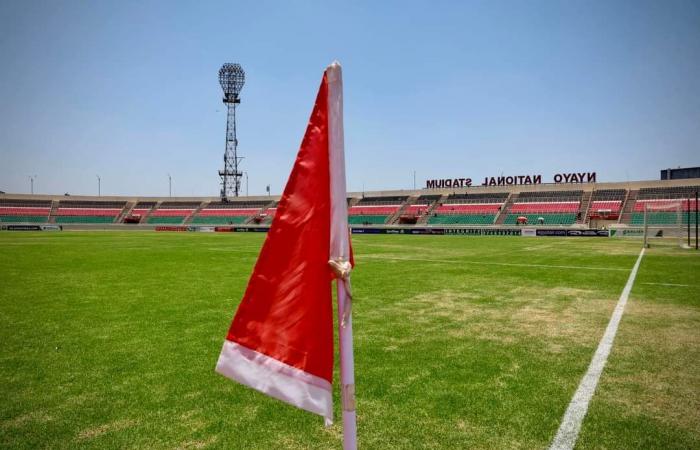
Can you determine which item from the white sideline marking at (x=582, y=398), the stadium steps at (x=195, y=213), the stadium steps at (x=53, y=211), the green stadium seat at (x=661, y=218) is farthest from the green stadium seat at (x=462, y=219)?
the stadium steps at (x=53, y=211)

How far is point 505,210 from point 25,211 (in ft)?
280

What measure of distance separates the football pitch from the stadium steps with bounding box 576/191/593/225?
5035 centimetres

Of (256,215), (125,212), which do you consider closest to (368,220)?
(256,215)

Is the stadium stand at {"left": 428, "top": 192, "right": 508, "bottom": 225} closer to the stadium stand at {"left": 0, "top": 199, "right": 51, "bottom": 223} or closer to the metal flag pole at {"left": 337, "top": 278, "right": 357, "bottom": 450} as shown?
the metal flag pole at {"left": 337, "top": 278, "right": 357, "bottom": 450}

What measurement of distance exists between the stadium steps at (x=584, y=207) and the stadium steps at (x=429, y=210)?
20174 mm

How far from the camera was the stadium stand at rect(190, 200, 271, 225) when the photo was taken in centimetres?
8062

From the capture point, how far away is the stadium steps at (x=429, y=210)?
65500 mm

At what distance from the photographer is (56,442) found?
10.7 feet

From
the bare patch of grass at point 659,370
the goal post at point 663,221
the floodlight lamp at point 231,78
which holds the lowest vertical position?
the bare patch of grass at point 659,370

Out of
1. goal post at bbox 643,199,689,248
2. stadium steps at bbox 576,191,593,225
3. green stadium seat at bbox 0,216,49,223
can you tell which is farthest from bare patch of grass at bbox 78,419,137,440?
green stadium seat at bbox 0,216,49,223

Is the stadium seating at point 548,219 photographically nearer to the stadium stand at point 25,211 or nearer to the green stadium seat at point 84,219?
the green stadium seat at point 84,219

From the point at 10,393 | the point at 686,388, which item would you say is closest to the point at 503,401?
the point at 686,388

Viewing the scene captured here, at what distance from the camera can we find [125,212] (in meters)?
85.4

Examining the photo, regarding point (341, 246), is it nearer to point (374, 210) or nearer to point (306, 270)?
point (306, 270)
